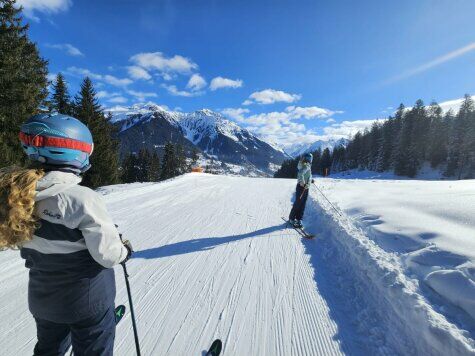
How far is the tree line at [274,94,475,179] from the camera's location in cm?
5250

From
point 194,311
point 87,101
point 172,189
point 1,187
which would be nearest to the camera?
point 1,187

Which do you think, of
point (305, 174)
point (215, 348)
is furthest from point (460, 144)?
point (215, 348)

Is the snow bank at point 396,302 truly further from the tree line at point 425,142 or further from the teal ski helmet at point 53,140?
the tree line at point 425,142

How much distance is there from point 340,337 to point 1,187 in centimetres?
397

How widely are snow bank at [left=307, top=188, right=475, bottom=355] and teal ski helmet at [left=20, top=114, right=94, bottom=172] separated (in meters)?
3.97

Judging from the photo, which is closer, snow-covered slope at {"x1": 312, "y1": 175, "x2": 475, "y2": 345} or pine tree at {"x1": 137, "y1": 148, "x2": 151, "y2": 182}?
snow-covered slope at {"x1": 312, "y1": 175, "x2": 475, "y2": 345}

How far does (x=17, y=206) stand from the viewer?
6.28ft

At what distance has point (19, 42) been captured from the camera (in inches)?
660

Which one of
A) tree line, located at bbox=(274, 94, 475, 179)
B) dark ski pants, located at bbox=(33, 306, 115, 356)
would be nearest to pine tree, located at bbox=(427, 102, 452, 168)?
tree line, located at bbox=(274, 94, 475, 179)

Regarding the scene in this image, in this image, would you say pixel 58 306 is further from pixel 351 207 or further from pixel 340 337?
pixel 351 207

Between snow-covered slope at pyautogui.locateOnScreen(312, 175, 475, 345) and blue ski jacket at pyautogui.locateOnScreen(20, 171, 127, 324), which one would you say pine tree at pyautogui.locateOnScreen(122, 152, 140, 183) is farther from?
blue ski jacket at pyautogui.locateOnScreen(20, 171, 127, 324)

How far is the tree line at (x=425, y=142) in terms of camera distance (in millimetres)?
52500

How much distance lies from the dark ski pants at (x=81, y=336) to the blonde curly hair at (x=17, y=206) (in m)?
0.81

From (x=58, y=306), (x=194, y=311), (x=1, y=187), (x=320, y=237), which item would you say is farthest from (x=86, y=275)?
(x=320, y=237)
